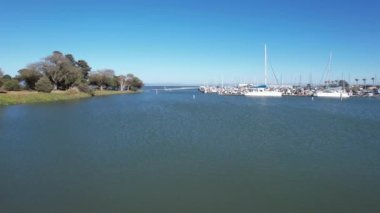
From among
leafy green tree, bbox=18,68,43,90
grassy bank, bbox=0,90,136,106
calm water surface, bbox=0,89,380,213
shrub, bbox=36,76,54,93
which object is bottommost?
calm water surface, bbox=0,89,380,213

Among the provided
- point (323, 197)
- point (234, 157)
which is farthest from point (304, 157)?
point (323, 197)

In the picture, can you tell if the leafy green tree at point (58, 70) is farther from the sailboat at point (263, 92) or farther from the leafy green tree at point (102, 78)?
the sailboat at point (263, 92)

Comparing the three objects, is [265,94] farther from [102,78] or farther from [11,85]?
[11,85]

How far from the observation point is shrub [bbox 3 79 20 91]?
74.1 m

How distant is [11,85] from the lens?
247 feet

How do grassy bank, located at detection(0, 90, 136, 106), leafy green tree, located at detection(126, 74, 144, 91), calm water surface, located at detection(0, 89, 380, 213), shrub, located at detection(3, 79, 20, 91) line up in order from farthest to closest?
1. leafy green tree, located at detection(126, 74, 144, 91)
2. shrub, located at detection(3, 79, 20, 91)
3. grassy bank, located at detection(0, 90, 136, 106)
4. calm water surface, located at detection(0, 89, 380, 213)

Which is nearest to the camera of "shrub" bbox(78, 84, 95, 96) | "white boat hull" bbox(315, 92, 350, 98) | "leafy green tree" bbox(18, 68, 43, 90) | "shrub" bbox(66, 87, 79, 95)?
"leafy green tree" bbox(18, 68, 43, 90)

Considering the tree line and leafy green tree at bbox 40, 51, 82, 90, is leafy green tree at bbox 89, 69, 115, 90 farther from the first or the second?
leafy green tree at bbox 40, 51, 82, 90

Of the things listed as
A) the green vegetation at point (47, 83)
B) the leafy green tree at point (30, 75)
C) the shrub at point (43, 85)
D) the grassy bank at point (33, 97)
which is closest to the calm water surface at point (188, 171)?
the grassy bank at point (33, 97)

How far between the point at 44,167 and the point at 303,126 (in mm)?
25408

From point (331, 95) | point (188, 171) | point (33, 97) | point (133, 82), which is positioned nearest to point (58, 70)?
point (33, 97)

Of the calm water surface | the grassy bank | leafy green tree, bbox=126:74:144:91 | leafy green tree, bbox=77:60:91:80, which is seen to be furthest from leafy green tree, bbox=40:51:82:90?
the calm water surface

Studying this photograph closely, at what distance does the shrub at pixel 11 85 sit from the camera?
243 ft

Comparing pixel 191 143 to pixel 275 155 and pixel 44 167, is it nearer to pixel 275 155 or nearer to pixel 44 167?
pixel 275 155
